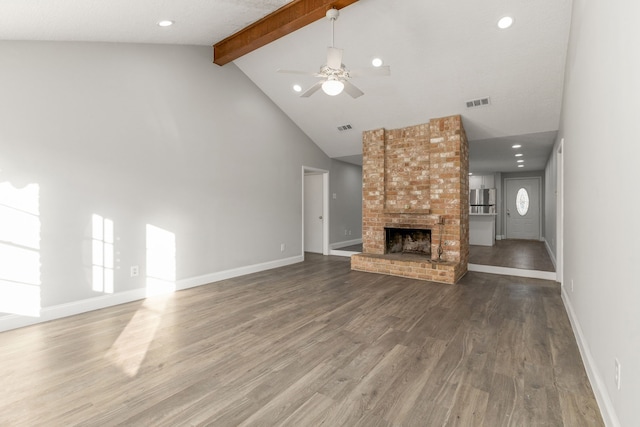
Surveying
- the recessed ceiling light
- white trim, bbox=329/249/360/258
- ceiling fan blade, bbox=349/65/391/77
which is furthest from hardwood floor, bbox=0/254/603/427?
white trim, bbox=329/249/360/258

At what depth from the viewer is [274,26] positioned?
385 centimetres

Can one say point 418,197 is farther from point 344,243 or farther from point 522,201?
point 522,201

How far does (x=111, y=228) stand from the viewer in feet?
12.1

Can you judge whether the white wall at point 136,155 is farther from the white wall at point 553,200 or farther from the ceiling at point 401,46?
the white wall at point 553,200

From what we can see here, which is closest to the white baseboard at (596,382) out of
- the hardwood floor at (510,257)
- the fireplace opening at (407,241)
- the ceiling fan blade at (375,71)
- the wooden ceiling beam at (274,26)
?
the ceiling fan blade at (375,71)

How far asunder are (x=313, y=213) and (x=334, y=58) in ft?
16.0

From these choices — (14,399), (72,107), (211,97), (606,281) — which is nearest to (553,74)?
(606,281)

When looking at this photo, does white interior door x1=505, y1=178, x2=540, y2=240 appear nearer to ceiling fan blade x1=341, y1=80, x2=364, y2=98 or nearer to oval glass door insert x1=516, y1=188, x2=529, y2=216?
oval glass door insert x1=516, y1=188, x2=529, y2=216

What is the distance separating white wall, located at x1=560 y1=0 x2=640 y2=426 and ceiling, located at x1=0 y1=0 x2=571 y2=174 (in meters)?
1.06

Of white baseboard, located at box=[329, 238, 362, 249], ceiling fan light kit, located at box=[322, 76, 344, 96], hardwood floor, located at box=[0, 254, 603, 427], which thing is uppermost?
ceiling fan light kit, located at box=[322, 76, 344, 96]

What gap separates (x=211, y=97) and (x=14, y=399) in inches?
161

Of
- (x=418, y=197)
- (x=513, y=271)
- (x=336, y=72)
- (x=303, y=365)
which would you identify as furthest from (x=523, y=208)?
(x=303, y=365)

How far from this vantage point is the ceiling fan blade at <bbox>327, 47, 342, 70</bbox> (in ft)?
9.82

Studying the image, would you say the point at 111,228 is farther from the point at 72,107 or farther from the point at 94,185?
the point at 72,107
